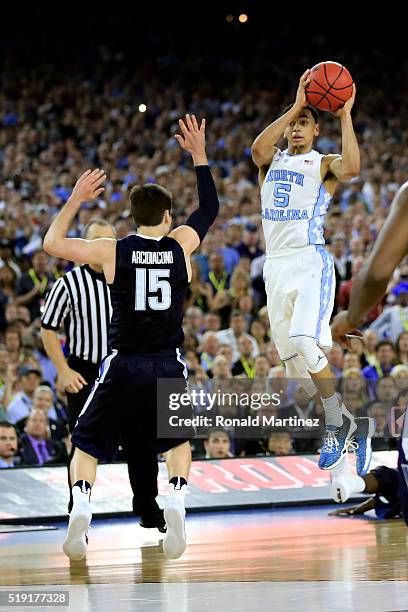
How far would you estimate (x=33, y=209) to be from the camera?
15.0m

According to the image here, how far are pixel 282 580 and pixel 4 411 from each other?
5.27m

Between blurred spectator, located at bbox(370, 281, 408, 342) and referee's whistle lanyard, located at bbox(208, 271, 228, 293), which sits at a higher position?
referee's whistle lanyard, located at bbox(208, 271, 228, 293)

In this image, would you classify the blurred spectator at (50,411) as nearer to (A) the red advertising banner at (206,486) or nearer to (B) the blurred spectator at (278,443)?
(A) the red advertising banner at (206,486)

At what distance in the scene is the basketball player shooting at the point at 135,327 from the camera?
22.0ft

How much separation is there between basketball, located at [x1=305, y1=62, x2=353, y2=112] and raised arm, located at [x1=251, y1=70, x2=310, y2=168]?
5 centimetres

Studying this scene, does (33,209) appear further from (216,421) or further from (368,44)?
(368,44)

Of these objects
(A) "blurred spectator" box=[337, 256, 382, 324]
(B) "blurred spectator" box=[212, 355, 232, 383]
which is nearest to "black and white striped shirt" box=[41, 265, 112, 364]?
(B) "blurred spectator" box=[212, 355, 232, 383]

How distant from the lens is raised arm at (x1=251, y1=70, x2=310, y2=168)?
7.48 meters

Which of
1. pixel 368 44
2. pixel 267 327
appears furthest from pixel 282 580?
pixel 368 44

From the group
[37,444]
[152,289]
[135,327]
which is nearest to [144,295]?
[152,289]

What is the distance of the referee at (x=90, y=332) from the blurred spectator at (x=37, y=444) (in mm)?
1968

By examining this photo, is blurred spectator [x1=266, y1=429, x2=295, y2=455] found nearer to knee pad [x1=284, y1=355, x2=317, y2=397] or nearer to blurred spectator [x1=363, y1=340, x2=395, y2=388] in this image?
blurred spectator [x1=363, y1=340, x2=395, y2=388]

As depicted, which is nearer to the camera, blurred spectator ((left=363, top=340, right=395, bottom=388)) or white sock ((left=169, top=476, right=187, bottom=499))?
white sock ((left=169, top=476, right=187, bottom=499))

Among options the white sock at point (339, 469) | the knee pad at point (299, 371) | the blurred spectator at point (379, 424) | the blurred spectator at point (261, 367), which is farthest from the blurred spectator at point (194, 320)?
the white sock at point (339, 469)
